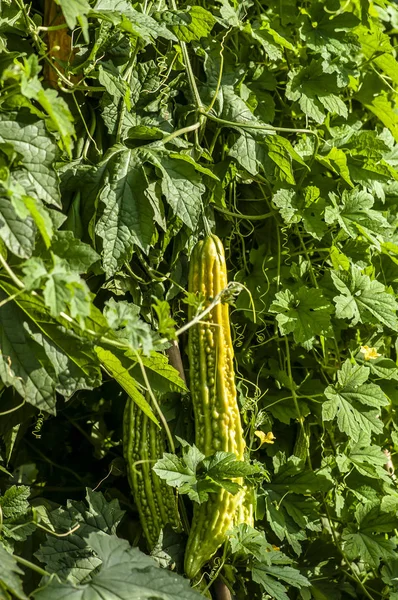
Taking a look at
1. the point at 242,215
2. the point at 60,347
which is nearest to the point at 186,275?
the point at 242,215

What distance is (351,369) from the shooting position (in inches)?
70.1

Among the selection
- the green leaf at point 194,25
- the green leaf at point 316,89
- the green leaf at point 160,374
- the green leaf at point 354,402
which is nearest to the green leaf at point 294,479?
the green leaf at point 354,402

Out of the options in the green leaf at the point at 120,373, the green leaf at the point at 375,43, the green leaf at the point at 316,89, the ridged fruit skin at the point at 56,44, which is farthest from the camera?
the green leaf at the point at 375,43

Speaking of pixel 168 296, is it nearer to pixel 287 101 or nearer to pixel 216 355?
pixel 216 355

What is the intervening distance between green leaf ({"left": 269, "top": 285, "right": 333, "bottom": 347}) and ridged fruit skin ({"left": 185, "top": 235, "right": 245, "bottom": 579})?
0.16m

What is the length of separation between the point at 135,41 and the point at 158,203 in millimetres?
320

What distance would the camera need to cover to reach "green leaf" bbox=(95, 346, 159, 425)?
4.44 ft

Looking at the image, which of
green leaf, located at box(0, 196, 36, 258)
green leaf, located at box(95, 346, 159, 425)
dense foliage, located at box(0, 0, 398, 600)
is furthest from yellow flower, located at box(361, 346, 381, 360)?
green leaf, located at box(0, 196, 36, 258)

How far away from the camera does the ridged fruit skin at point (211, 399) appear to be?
1533 millimetres

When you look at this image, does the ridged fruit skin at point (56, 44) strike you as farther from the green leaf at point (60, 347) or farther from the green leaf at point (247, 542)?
the green leaf at point (247, 542)

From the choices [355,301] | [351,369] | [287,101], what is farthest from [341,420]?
[287,101]

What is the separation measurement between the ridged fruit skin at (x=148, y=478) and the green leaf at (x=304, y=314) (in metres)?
0.36

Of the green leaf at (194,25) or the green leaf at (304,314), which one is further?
the green leaf at (304,314)

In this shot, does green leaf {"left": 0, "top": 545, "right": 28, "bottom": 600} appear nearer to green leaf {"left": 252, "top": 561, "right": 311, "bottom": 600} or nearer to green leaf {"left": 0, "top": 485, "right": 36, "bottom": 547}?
green leaf {"left": 0, "top": 485, "right": 36, "bottom": 547}
